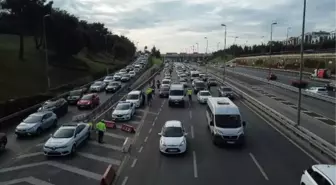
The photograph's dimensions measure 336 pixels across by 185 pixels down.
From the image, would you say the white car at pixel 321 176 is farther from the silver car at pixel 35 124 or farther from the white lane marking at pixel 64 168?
the silver car at pixel 35 124

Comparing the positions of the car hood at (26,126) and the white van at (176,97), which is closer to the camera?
the car hood at (26,126)

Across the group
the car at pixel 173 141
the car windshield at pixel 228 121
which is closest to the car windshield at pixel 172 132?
the car at pixel 173 141

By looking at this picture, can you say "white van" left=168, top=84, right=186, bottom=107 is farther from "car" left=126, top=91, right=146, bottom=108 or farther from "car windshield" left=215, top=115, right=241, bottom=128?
"car windshield" left=215, top=115, right=241, bottom=128

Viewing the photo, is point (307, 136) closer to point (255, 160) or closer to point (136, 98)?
point (255, 160)

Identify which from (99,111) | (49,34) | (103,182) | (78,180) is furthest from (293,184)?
(49,34)

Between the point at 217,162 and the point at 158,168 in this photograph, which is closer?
the point at 158,168

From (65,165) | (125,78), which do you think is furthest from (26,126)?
(125,78)
